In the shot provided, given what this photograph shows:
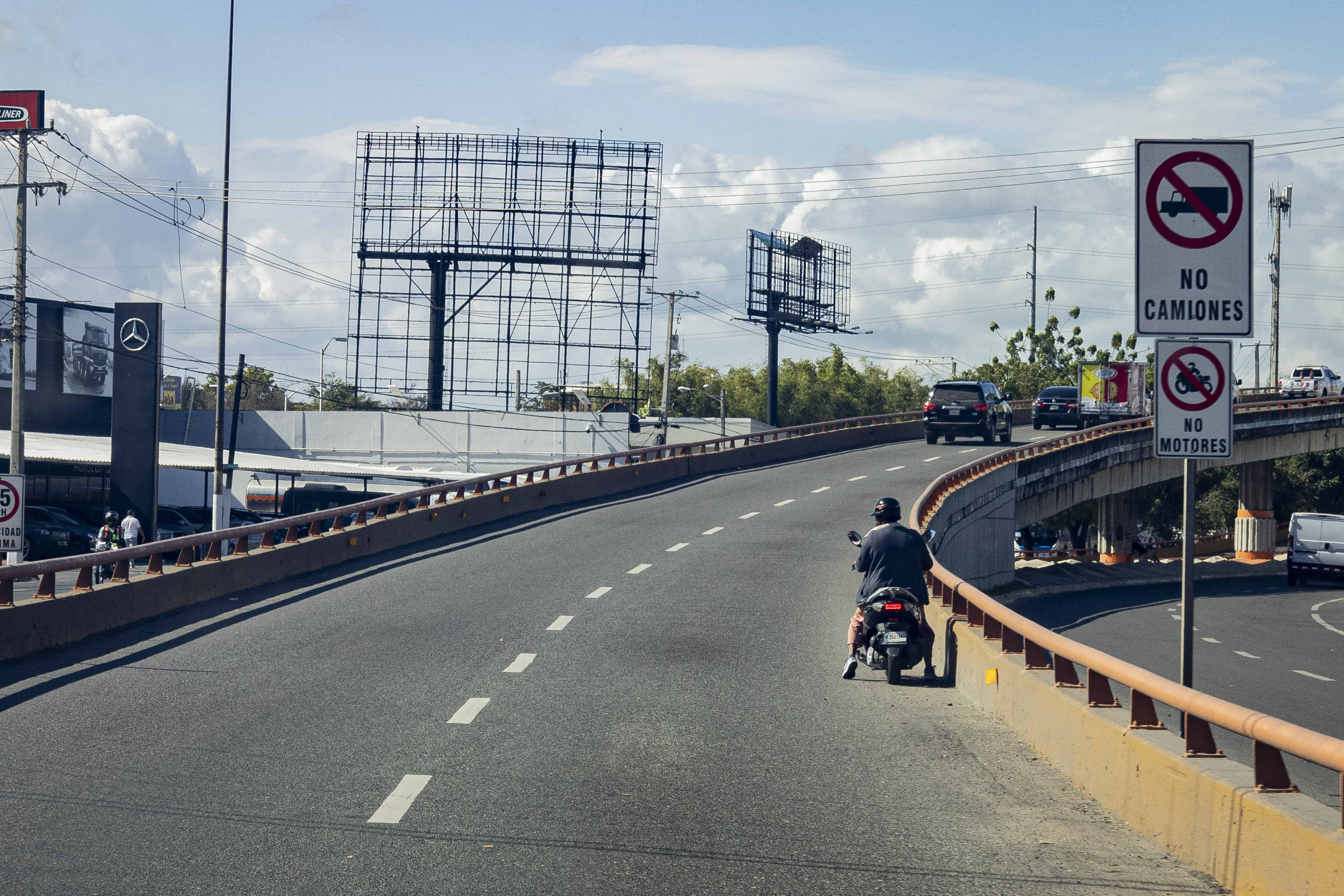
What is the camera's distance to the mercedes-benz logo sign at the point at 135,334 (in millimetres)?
46000

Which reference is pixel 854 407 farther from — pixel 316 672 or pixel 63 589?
pixel 316 672

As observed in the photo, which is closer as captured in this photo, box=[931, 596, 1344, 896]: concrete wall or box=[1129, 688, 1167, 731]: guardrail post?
box=[931, 596, 1344, 896]: concrete wall

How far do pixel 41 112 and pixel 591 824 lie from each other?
106 feet

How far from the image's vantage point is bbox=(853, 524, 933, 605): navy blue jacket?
12.2 metres

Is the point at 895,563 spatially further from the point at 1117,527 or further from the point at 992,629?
the point at 1117,527

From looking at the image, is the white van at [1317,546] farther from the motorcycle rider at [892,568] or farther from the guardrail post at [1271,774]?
the guardrail post at [1271,774]

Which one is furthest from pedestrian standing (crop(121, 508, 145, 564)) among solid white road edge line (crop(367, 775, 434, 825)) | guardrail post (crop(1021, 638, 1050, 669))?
guardrail post (crop(1021, 638, 1050, 669))

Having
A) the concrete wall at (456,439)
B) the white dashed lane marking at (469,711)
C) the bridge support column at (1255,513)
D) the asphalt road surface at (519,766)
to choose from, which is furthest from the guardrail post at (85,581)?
the bridge support column at (1255,513)

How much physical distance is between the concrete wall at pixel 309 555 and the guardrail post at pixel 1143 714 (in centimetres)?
1010

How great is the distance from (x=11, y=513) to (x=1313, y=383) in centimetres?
7219

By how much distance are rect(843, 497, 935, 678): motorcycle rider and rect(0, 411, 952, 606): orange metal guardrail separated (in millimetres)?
7614

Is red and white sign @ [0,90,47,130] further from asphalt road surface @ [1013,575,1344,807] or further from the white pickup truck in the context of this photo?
the white pickup truck

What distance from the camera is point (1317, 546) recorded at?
156ft

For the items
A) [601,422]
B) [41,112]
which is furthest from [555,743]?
[601,422]
